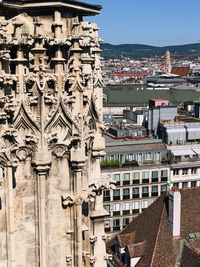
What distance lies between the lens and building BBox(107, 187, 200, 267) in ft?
118

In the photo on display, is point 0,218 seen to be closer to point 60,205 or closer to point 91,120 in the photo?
point 60,205

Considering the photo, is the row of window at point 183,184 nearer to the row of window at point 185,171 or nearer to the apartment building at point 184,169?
the apartment building at point 184,169

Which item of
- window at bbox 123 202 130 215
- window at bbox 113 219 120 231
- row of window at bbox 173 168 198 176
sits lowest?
window at bbox 113 219 120 231

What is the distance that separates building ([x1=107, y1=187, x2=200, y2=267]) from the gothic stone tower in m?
26.0

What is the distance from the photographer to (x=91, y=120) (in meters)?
10.2

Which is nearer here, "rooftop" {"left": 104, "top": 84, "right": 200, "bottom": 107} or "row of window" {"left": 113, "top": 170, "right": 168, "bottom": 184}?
"row of window" {"left": 113, "top": 170, "right": 168, "bottom": 184}

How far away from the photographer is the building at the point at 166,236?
36.1m

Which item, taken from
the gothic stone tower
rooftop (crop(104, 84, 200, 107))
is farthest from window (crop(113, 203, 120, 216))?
rooftop (crop(104, 84, 200, 107))

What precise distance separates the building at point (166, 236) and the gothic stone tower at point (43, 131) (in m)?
26.0

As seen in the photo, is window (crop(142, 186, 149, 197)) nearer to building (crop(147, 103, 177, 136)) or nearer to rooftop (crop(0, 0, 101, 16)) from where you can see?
building (crop(147, 103, 177, 136))

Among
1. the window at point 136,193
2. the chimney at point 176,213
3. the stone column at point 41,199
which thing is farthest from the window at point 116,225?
the stone column at point 41,199

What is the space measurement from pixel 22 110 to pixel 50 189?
1494 millimetres

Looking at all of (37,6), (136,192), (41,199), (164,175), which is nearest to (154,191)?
(164,175)

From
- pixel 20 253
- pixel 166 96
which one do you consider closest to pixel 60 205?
pixel 20 253
